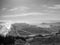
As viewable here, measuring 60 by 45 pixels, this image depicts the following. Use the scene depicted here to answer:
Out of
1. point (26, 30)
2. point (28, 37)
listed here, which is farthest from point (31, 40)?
point (26, 30)

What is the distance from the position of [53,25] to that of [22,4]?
0.75 metres

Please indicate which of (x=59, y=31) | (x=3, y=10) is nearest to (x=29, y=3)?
(x=3, y=10)

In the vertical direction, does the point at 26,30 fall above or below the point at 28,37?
above

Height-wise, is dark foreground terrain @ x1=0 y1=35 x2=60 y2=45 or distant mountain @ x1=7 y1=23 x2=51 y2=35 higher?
distant mountain @ x1=7 y1=23 x2=51 y2=35

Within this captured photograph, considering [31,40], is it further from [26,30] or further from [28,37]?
[26,30]

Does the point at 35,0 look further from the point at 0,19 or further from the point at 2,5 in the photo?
the point at 0,19

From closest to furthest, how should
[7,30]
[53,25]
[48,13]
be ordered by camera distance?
1. [7,30]
2. [53,25]
3. [48,13]

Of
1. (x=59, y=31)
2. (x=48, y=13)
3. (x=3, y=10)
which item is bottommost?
(x=59, y=31)

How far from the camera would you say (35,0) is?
1.80 metres

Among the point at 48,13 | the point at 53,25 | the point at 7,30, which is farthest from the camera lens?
the point at 48,13

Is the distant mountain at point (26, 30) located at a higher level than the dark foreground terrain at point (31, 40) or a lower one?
higher

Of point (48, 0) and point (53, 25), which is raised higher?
point (48, 0)

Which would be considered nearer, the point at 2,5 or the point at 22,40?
the point at 22,40

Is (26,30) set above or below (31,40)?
above
